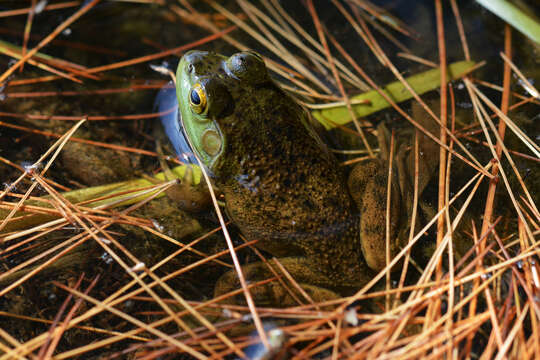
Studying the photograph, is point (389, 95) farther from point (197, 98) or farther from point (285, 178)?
point (197, 98)

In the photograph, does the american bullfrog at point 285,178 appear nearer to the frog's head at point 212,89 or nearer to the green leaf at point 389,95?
the frog's head at point 212,89

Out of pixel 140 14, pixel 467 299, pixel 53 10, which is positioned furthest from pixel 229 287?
pixel 53 10

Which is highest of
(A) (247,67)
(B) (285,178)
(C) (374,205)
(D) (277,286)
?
(A) (247,67)

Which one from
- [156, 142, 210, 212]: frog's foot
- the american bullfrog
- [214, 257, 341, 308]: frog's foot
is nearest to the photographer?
[214, 257, 341, 308]: frog's foot

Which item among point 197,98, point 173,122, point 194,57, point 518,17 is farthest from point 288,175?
point 518,17

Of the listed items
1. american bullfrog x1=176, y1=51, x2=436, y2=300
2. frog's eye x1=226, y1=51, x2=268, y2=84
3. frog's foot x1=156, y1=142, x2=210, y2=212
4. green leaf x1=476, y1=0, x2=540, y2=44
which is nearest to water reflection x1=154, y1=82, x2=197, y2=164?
frog's foot x1=156, y1=142, x2=210, y2=212

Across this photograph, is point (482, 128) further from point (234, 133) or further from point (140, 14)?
point (140, 14)

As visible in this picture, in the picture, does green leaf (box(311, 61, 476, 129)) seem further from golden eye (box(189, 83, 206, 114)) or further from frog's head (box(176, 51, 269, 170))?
golden eye (box(189, 83, 206, 114))

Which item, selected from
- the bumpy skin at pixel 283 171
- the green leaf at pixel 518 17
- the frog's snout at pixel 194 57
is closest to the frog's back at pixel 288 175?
the bumpy skin at pixel 283 171
